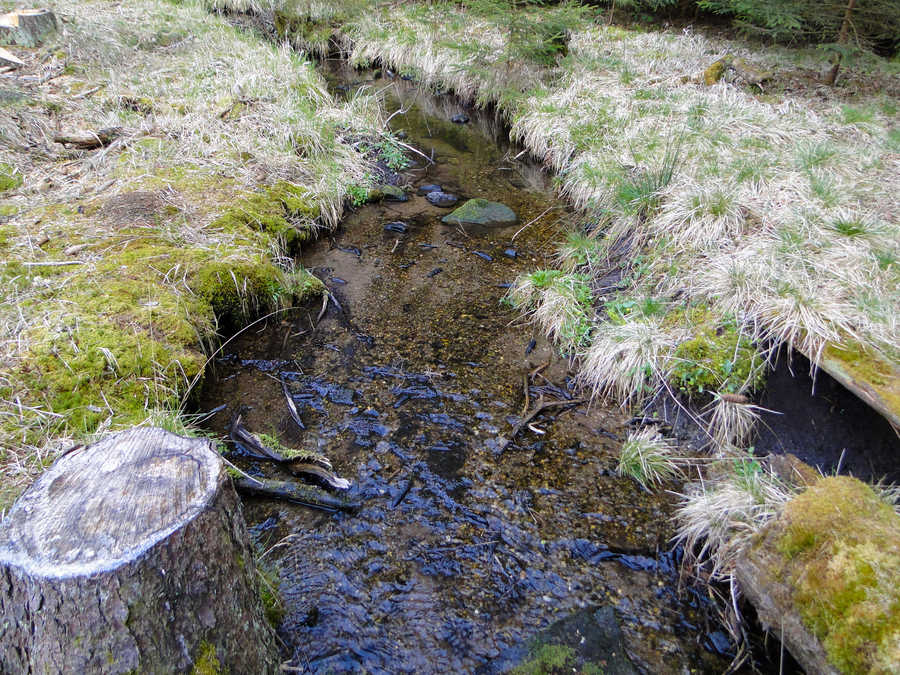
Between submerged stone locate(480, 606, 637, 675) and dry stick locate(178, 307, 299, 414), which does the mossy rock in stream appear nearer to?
submerged stone locate(480, 606, 637, 675)

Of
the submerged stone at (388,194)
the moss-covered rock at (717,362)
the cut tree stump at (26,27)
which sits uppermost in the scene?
the cut tree stump at (26,27)

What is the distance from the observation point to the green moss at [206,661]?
5.56ft

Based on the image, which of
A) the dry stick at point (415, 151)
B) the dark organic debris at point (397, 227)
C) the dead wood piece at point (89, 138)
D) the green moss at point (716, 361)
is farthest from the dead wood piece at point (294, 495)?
the dry stick at point (415, 151)

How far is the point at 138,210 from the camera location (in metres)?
4.84

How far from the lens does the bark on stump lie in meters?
1.50

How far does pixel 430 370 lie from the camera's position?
4230mm

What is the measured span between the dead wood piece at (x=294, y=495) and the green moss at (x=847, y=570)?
2.30 m

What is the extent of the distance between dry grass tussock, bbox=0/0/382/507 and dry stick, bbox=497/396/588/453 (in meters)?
2.28

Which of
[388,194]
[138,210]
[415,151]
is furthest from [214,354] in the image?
[415,151]

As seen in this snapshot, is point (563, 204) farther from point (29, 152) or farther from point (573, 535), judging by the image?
point (29, 152)

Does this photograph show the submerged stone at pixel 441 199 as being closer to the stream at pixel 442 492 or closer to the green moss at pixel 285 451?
the stream at pixel 442 492

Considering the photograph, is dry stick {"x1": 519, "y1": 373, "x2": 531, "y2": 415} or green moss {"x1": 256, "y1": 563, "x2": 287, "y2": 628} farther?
dry stick {"x1": 519, "y1": 373, "x2": 531, "y2": 415}

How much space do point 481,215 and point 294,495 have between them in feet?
14.5

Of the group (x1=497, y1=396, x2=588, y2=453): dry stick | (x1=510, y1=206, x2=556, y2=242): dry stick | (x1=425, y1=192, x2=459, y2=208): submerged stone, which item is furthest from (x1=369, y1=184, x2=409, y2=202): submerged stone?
(x1=497, y1=396, x2=588, y2=453): dry stick
